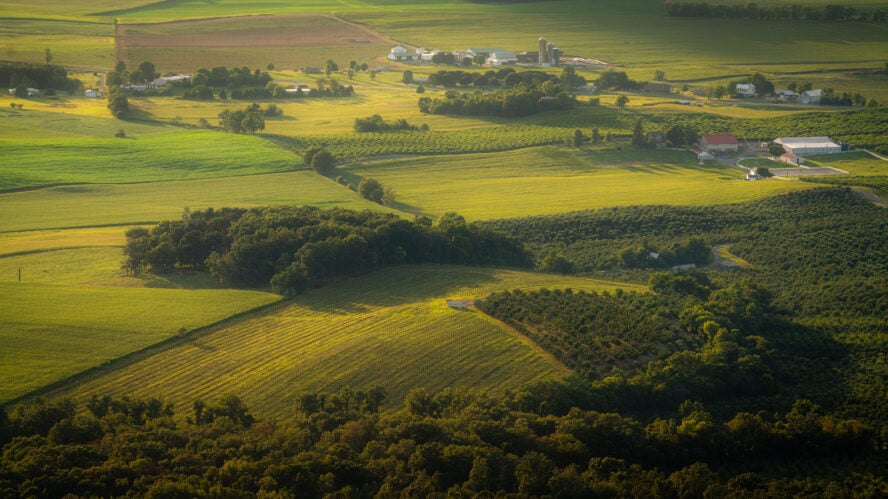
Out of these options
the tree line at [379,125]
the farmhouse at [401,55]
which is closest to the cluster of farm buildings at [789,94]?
the tree line at [379,125]

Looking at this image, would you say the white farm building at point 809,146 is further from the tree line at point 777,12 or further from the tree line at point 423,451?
the tree line at point 777,12

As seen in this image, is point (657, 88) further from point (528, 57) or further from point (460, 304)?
point (460, 304)

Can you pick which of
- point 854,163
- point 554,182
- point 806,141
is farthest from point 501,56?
point 854,163

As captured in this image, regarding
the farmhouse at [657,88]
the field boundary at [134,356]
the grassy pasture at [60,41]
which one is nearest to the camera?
the field boundary at [134,356]

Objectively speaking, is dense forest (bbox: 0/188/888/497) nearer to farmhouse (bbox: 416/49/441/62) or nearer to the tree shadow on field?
the tree shadow on field

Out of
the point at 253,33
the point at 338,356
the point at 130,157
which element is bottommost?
the point at 338,356

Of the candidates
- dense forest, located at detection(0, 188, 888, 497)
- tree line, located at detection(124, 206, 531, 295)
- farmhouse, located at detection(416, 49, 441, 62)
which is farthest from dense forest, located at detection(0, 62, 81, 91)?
dense forest, located at detection(0, 188, 888, 497)
